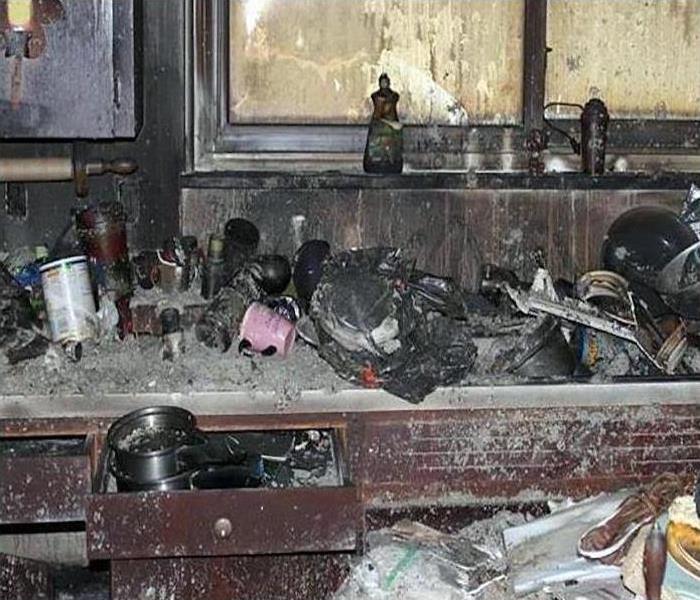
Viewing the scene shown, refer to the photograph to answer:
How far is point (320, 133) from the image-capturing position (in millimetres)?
2562

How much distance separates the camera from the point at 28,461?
75.4 inches

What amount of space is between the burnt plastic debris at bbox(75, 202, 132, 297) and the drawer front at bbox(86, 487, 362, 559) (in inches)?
26.2

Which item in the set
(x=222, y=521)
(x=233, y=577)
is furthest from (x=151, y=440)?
(x=233, y=577)

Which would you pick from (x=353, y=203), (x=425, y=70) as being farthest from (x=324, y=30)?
(x=353, y=203)

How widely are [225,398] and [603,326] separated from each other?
2.58 ft

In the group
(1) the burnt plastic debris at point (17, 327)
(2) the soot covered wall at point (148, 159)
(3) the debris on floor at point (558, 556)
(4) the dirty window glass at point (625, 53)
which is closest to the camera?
(3) the debris on floor at point (558, 556)

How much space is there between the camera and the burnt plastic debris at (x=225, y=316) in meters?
2.14

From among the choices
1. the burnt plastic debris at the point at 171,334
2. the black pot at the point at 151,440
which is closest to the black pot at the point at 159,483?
the black pot at the point at 151,440

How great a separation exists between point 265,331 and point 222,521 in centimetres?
45

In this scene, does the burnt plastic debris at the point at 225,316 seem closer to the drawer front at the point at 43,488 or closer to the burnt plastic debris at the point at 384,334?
the burnt plastic debris at the point at 384,334

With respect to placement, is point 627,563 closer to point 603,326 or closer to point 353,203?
point 603,326

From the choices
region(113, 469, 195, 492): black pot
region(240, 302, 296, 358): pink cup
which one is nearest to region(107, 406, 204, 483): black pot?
region(113, 469, 195, 492): black pot

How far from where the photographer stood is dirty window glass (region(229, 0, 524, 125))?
2516 millimetres

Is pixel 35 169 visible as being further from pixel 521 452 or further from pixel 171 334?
pixel 521 452
